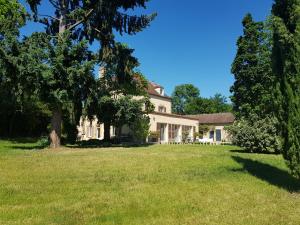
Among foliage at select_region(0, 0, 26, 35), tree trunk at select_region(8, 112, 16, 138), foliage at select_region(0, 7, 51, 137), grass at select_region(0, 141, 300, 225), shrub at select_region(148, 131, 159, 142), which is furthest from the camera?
tree trunk at select_region(8, 112, 16, 138)

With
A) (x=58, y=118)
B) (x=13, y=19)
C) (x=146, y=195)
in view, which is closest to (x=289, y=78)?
(x=146, y=195)

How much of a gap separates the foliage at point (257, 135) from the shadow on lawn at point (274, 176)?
8.10 meters

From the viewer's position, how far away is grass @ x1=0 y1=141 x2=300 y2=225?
6176mm

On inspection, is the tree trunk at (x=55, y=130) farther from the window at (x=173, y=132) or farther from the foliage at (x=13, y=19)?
the window at (x=173, y=132)

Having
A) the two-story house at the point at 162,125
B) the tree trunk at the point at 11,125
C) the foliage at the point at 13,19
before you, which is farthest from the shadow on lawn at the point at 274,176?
the tree trunk at the point at 11,125

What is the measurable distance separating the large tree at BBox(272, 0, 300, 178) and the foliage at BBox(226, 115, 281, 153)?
12.8m

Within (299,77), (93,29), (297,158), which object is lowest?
(297,158)

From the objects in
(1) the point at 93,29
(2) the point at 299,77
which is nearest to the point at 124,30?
(1) the point at 93,29

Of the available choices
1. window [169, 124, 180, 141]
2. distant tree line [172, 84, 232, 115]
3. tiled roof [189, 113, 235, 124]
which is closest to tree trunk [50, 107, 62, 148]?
window [169, 124, 180, 141]

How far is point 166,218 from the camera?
6.11m

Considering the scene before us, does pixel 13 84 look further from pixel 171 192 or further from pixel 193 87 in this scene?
pixel 193 87

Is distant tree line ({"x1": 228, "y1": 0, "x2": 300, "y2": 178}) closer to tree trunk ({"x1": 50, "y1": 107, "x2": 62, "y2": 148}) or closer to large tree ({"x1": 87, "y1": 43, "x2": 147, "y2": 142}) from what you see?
large tree ({"x1": 87, "y1": 43, "x2": 147, "y2": 142})

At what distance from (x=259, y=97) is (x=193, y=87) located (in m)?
61.3

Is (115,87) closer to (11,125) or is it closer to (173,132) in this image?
(173,132)
